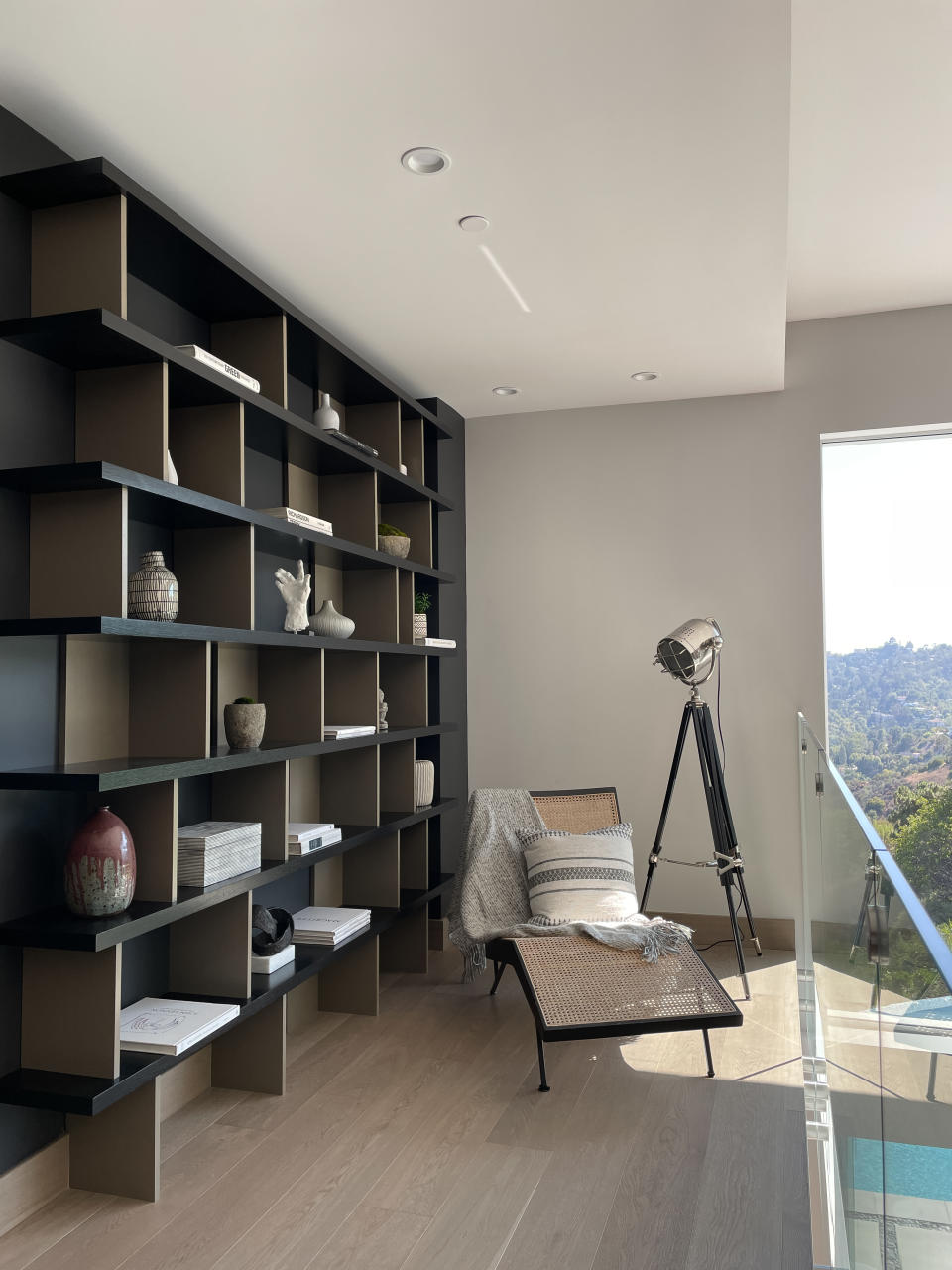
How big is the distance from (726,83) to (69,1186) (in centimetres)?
305

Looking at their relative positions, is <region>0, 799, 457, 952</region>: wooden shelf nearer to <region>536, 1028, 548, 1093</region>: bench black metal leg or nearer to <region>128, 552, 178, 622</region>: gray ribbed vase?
<region>128, 552, 178, 622</region>: gray ribbed vase

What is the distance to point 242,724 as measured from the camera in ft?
9.16

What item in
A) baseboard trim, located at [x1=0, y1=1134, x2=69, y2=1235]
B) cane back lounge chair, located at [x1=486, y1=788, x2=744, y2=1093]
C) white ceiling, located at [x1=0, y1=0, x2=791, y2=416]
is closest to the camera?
white ceiling, located at [x1=0, y1=0, x2=791, y2=416]

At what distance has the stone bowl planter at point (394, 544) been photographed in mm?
3859

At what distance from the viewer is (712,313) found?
3.56m

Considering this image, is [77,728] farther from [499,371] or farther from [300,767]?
[499,371]

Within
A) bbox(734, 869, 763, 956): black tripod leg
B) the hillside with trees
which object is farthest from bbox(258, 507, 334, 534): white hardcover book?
the hillside with trees

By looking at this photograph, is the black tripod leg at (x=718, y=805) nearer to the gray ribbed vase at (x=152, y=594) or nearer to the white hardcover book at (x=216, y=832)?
the white hardcover book at (x=216, y=832)

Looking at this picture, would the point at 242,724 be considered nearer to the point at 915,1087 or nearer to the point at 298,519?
the point at 298,519

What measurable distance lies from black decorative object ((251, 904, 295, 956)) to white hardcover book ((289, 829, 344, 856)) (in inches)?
8.0

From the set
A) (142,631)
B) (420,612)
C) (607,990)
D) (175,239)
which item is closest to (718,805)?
(607,990)

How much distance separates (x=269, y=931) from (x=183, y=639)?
1033 mm

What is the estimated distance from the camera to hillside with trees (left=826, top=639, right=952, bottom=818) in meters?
4.30

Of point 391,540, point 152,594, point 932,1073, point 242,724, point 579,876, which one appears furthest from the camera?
point 391,540
